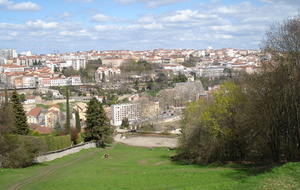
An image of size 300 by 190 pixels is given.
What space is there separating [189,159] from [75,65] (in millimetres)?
109337

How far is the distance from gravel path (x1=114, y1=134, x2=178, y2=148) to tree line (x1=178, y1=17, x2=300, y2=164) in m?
15.1

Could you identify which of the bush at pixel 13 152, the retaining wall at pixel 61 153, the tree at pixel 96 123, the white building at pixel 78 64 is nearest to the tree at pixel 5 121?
the bush at pixel 13 152

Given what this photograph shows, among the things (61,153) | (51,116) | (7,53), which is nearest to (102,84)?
(51,116)

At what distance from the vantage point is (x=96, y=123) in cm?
2884

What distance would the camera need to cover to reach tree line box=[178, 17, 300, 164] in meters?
13.6

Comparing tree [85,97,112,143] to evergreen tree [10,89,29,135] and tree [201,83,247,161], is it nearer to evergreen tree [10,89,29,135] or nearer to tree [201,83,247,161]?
evergreen tree [10,89,29,135]

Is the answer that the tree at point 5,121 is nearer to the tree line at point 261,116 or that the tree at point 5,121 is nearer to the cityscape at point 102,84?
the tree line at point 261,116

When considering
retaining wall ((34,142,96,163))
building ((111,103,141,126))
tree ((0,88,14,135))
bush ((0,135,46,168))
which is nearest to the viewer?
bush ((0,135,46,168))

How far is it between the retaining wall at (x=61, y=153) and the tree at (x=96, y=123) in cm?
85

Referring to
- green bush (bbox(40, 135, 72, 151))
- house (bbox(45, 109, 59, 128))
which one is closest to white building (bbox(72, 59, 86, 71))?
house (bbox(45, 109, 59, 128))

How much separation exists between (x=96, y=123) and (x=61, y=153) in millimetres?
5938

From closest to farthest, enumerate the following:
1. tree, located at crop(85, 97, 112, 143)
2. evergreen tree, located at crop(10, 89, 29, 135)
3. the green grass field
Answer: the green grass field → evergreen tree, located at crop(10, 89, 29, 135) → tree, located at crop(85, 97, 112, 143)

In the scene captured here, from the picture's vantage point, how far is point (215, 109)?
16641mm

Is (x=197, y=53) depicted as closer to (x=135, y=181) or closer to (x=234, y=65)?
(x=234, y=65)
